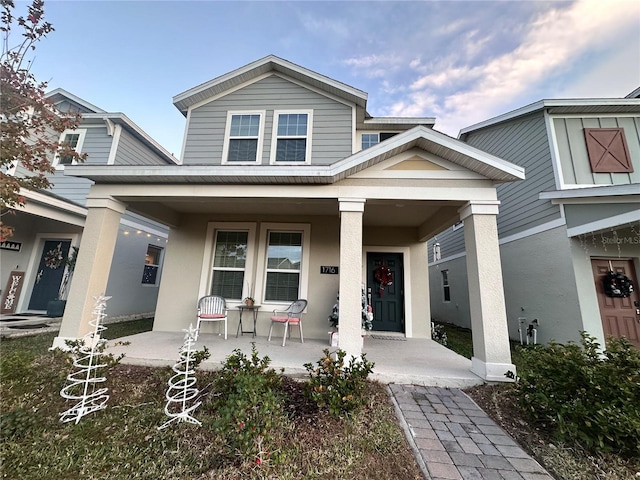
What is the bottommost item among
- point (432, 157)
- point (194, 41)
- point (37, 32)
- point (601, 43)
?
point (432, 157)

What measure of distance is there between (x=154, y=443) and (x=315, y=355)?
2.38 meters

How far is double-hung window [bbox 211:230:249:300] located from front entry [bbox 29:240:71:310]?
503cm

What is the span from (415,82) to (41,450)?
33.7ft

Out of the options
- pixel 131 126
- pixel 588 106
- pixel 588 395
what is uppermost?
pixel 131 126

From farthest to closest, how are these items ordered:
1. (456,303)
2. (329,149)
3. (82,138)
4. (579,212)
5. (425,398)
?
(456,303)
(82,138)
(329,149)
(579,212)
(425,398)

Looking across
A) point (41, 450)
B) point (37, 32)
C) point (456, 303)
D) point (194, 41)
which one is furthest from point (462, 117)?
point (41, 450)

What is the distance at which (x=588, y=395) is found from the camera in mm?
2250

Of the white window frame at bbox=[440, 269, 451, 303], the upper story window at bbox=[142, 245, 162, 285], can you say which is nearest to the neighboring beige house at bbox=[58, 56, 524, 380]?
the upper story window at bbox=[142, 245, 162, 285]

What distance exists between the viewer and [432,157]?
3.95 metres

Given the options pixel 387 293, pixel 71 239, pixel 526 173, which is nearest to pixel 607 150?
pixel 526 173

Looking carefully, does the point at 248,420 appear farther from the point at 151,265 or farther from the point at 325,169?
the point at 151,265

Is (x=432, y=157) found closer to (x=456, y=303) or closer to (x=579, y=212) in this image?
(x=579, y=212)

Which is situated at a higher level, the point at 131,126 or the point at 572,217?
the point at 131,126

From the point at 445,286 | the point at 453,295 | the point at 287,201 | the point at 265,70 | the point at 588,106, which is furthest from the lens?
the point at 445,286
